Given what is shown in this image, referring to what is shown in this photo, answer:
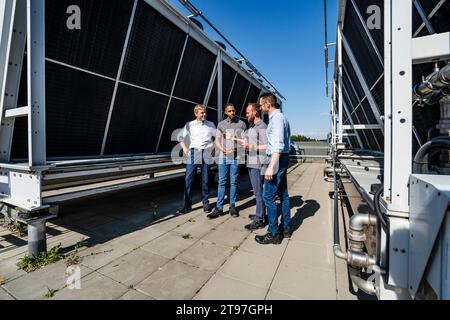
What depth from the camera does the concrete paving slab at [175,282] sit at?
190 centimetres

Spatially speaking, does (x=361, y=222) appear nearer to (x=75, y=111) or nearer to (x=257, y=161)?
(x=257, y=161)

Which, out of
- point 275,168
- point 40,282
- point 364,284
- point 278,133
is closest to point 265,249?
point 275,168

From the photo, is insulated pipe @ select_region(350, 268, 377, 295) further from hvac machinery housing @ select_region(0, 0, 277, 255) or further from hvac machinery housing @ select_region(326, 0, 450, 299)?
hvac machinery housing @ select_region(0, 0, 277, 255)

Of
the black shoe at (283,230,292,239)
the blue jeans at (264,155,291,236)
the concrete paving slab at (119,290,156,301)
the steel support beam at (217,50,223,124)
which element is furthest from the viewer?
the steel support beam at (217,50,223,124)

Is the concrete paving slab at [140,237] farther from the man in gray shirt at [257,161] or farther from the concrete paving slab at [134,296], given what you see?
the man in gray shirt at [257,161]

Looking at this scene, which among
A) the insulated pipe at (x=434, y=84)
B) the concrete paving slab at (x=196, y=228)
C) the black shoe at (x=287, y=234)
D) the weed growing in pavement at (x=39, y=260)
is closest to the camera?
the insulated pipe at (x=434, y=84)

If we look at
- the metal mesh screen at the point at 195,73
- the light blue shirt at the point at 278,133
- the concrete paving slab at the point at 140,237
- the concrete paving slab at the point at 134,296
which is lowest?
the concrete paving slab at the point at 134,296

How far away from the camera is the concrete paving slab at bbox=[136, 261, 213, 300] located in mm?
1903

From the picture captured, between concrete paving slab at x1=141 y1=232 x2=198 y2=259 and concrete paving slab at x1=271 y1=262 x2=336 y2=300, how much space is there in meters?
1.18

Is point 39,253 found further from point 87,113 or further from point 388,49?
point 388,49

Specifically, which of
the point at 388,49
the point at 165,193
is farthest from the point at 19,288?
the point at 165,193

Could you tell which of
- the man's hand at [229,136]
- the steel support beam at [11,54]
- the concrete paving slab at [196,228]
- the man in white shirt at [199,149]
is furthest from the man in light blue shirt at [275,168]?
the steel support beam at [11,54]

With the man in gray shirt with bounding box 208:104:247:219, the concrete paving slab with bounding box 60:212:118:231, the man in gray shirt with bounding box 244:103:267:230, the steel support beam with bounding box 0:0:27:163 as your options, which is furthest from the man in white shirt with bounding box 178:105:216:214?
the steel support beam with bounding box 0:0:27:163

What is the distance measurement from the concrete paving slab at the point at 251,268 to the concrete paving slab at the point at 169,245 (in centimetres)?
64
